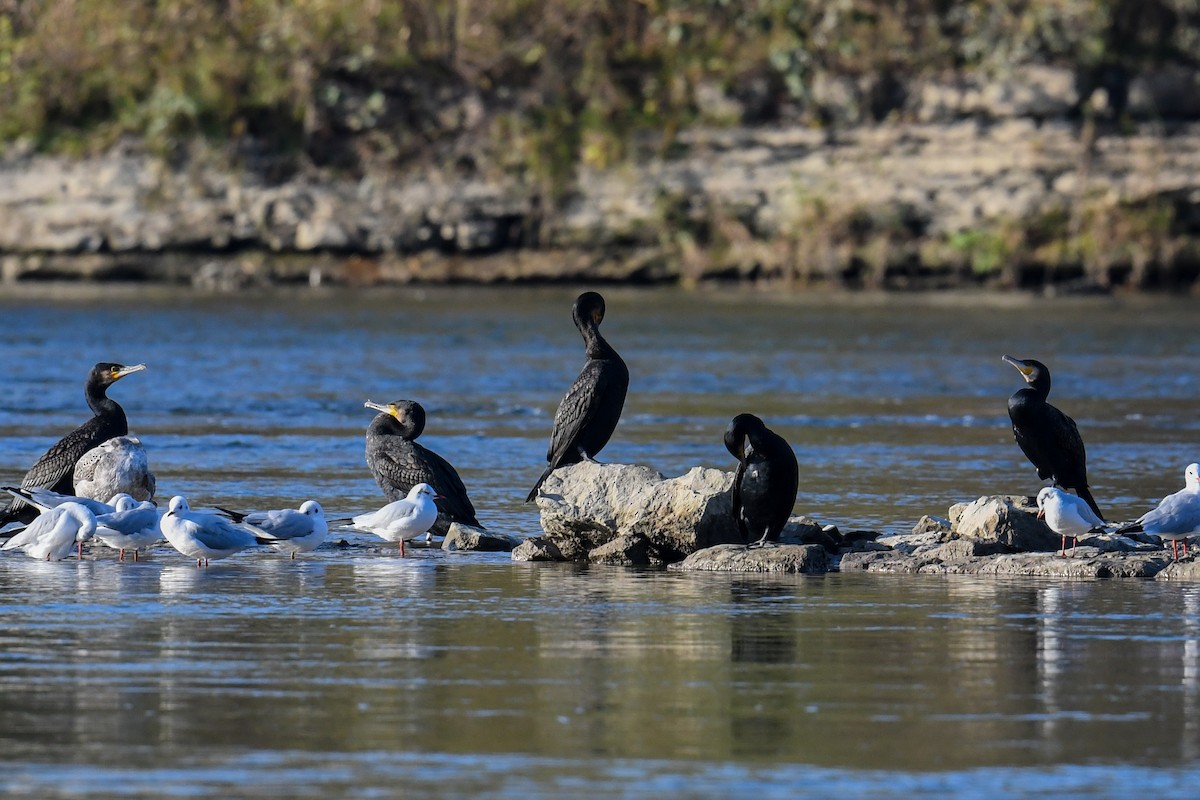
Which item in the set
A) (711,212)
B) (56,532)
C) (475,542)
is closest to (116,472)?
(56,532)

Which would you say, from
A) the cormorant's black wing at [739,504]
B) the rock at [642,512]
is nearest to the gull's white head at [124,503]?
the rock at [642,512]

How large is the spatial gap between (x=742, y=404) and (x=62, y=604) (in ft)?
41.6

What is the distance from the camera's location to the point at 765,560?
37.5ft

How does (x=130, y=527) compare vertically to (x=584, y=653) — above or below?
above

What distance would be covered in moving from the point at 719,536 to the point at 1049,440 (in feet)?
7.01

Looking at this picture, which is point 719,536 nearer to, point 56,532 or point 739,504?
point 739,504

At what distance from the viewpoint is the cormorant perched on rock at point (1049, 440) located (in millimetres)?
12742

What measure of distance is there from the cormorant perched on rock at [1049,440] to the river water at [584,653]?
1.00 m

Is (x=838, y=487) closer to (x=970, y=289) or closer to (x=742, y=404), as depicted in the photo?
(x=742, y=404)

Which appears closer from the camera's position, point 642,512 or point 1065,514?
point 1065,514

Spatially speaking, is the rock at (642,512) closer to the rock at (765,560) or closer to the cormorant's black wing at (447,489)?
the rock at (765,560)

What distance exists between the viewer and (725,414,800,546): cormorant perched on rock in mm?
11656

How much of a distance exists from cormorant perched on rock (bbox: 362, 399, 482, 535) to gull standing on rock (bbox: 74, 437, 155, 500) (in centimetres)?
140

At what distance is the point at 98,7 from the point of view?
47.1m
